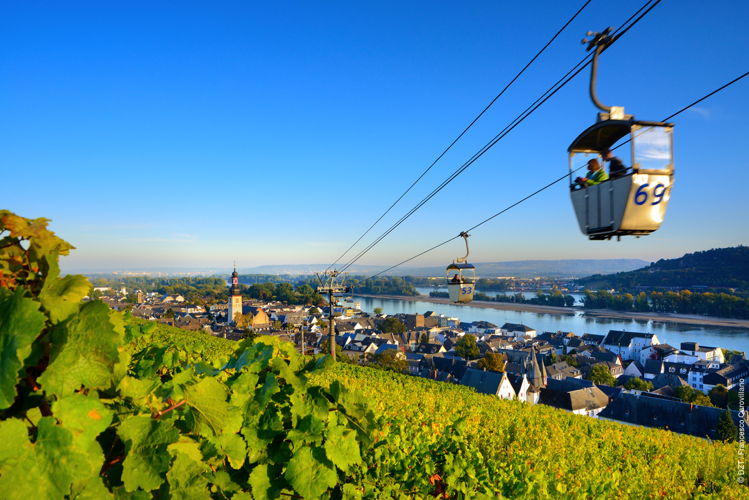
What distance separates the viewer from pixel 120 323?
1.47m

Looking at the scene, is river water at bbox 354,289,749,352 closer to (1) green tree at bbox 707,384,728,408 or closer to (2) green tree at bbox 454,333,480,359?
(1) green tree at bbox 707,384,728,408

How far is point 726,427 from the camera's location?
84.4 feet

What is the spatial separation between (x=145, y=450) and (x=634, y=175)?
4472mm

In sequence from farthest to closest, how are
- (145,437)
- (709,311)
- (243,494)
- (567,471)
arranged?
1. (709,311)
2. (567,471)
3. (243,494)
4. (145,437)

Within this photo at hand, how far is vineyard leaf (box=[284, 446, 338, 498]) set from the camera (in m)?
1.48

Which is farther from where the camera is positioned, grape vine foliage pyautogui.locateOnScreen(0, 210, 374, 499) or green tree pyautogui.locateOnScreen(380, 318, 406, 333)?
green tree pyautogui.locateOnScreen(380, 318, 406, 333)

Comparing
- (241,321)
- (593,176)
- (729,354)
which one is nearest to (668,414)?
(593,176)

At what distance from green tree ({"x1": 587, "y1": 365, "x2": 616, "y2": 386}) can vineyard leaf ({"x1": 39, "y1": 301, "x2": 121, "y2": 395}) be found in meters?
58.4

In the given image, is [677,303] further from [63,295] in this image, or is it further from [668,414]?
[63,295]

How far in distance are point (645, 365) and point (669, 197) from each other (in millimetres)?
65853

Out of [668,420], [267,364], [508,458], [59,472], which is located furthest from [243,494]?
[668,420]

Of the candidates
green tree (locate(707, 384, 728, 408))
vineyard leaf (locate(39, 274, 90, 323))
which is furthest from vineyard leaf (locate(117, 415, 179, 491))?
green tree (locate(707, 384, 728, 408))

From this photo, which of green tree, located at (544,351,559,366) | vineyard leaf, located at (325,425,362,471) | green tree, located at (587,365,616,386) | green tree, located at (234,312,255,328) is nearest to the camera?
vineyard leaf, located at (325,425,362,471)

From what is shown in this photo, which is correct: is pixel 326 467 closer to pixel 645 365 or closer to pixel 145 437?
pixel 145 437
